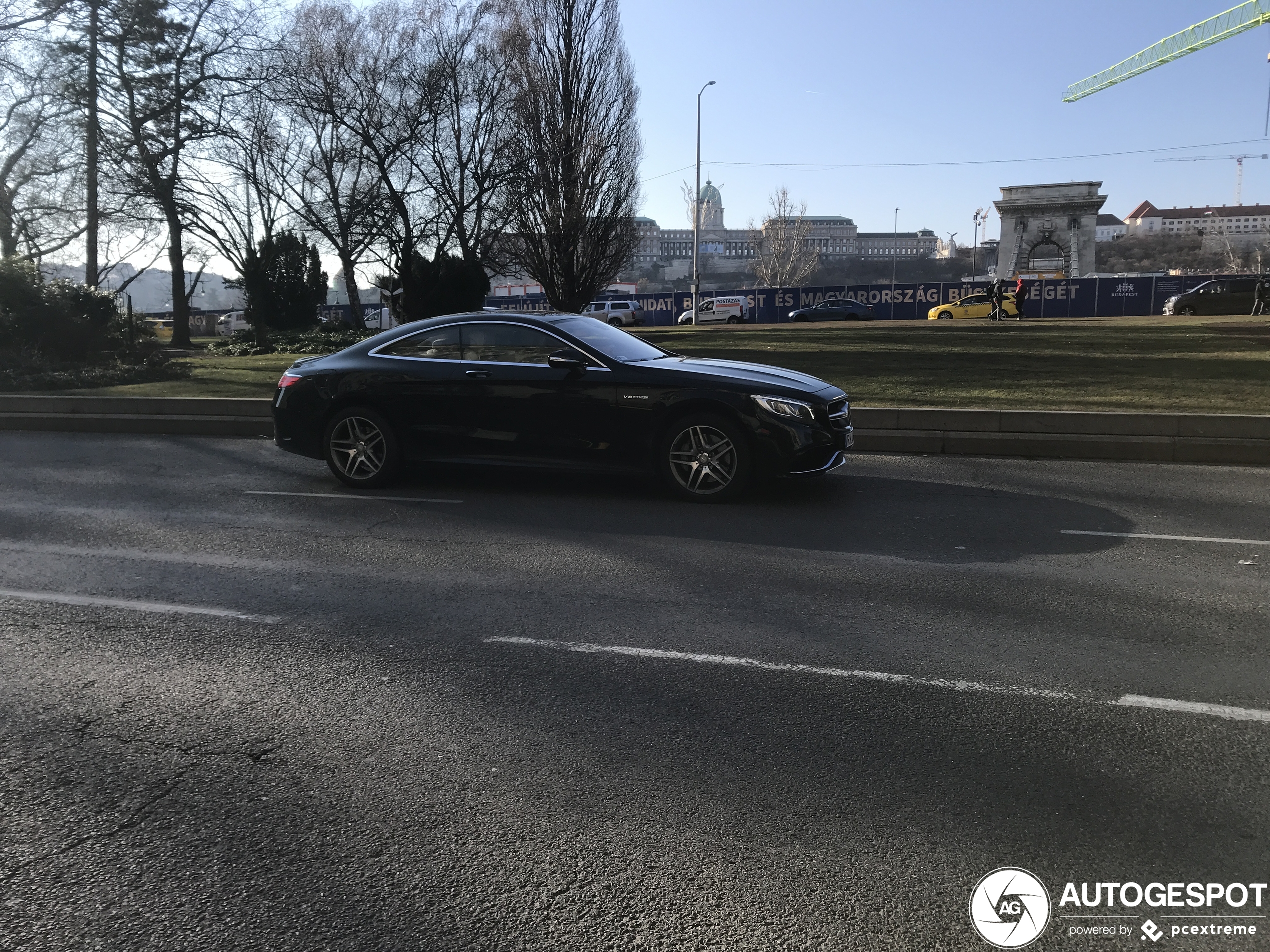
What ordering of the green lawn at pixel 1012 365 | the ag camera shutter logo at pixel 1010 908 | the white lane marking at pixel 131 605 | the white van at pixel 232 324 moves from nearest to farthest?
the ag camera shutter logo at pixel 1010 908
the white lane marking at pixel 131 605
the green lawn at pixel 1012 365
the white van at pixel 232 324

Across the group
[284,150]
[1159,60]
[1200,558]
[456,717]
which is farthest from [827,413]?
[1159,60]

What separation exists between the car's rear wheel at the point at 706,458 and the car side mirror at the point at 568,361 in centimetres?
92

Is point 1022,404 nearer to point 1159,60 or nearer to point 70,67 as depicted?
point 70,67

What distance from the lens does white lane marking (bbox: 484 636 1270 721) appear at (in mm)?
3951

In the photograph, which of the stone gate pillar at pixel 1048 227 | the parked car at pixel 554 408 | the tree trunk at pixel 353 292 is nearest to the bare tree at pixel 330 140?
the tree trunk at pixel 353 292

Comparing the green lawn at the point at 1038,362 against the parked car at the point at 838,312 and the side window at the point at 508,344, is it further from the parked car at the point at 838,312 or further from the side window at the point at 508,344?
the parked car at the point at 838,312

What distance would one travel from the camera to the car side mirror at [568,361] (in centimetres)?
841

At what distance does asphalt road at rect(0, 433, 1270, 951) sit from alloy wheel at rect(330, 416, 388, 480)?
1.78 meters

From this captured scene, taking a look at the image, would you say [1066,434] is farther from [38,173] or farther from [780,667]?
[38,173]

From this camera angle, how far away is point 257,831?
3139 millimetres

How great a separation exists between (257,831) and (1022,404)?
11.5 m

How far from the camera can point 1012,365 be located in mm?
17406

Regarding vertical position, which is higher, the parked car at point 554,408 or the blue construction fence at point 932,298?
the blue construction fence at point 932,298

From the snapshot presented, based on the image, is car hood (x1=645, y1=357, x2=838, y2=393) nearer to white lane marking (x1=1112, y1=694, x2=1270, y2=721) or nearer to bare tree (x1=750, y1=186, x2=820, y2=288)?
white lane marking (x1=1112, y1=694, x2=1270, y2=721)
